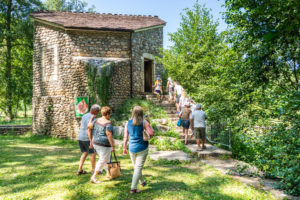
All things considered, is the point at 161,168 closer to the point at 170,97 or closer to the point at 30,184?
the point at 30,184

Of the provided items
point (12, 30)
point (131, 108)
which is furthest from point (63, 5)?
point (131, 108)

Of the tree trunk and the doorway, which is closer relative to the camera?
the doorway

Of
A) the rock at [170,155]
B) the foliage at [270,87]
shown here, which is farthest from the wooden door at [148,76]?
the foliage at [270,87]

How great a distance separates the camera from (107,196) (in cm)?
367

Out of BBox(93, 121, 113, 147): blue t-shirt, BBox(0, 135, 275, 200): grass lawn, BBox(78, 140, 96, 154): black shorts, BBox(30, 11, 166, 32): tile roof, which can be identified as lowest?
BBox(0, 135, 275, 200): grass lawn

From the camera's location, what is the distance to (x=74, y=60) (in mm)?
10539

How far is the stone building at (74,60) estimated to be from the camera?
10.6 m

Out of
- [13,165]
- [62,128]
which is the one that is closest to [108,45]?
[62,128]

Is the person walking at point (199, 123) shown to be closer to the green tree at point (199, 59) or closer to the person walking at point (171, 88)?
the green tree at point (199, 59)

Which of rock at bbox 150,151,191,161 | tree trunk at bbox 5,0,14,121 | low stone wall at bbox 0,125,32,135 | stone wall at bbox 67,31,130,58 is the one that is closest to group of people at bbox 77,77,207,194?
rock at bbox 150,151,191,161

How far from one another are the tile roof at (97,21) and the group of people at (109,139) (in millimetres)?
7896

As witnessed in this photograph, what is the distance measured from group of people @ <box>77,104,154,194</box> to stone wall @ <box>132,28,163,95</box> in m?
7.30

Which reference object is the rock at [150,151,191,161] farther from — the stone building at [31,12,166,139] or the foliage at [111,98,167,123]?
the stone building at [31,12,166,139]

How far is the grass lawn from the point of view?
377cm
